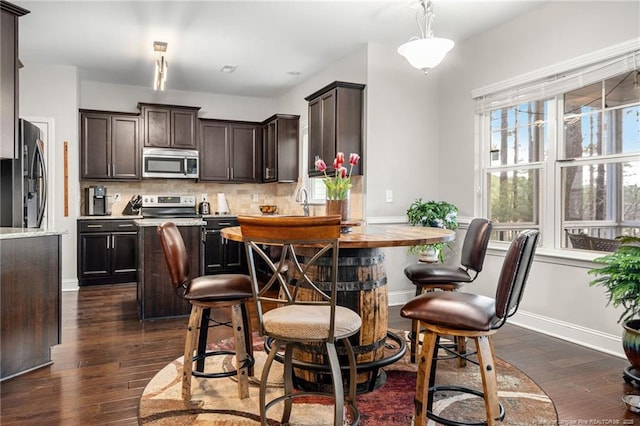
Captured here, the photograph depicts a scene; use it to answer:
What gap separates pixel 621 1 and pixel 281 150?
4140 millimetres

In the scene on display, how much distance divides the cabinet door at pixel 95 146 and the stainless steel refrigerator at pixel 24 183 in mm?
1652

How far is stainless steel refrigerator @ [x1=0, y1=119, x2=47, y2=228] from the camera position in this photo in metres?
3.53

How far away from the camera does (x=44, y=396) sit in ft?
7.63

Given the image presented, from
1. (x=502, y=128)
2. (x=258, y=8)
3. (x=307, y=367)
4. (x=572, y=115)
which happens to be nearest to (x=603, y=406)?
(x=307, y=367)

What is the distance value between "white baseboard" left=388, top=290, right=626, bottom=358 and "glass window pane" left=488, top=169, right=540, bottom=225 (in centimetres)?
83

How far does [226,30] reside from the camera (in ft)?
13.6

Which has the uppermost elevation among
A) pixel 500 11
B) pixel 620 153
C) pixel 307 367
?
pixel 500 11

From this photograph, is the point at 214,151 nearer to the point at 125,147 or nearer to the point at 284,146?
the point at 284,146

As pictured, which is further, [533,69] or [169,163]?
[169,163]

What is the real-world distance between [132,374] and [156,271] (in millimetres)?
1369

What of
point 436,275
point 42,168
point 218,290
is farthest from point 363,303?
point 42,168

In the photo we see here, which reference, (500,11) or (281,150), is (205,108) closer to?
(281,150)

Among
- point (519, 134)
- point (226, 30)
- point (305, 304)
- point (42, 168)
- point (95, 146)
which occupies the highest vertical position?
point (226, 30)

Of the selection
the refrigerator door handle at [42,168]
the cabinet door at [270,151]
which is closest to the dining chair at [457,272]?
the refrigerator door handle at [42,168]
